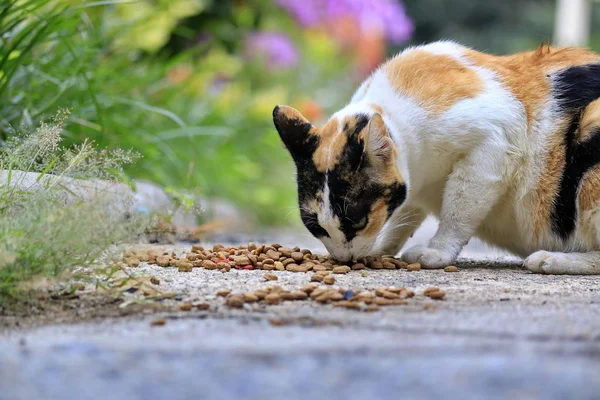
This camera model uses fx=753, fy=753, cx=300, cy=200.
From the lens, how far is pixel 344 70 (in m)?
9.31

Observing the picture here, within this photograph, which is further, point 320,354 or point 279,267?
point 279,267

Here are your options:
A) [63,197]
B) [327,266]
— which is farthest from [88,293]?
[327,266]

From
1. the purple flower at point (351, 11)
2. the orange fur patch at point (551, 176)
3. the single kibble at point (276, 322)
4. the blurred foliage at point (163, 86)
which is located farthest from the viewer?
the purple flower at point (351, 11)

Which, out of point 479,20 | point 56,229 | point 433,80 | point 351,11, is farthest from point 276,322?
point 479,20

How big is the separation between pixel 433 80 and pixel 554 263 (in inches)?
32.1

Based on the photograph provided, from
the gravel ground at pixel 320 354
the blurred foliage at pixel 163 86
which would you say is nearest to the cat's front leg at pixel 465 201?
the gravel ground at pixel 320 354

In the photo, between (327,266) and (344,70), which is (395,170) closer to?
(327,266)

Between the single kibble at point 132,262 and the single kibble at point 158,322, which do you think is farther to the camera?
the single kibble at point 132,262

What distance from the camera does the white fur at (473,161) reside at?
2.77 m

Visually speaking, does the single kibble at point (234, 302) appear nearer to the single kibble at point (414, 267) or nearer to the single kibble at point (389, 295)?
the single kibble at point (389, 295)

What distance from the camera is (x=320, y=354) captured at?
1366 mm

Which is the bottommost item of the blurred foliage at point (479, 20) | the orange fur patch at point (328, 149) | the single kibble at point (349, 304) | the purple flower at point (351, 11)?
the single kibble at point (349, 304)

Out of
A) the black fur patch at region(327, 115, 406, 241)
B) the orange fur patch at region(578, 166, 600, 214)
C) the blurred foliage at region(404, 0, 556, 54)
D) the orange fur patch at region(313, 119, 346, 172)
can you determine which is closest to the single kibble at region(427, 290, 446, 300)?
the black fur patch at region(327, 115, 406, 241)

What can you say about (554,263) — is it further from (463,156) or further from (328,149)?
(328,149)
